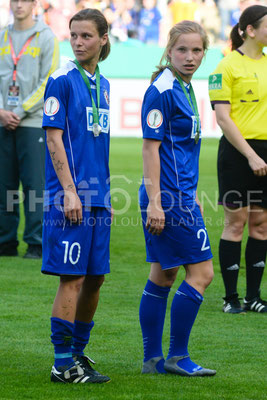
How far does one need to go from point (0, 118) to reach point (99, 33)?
11.2 ft

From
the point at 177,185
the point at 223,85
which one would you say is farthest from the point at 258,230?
the point at 177,185

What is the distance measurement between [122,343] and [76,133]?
142 centimetres

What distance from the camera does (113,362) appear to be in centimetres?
426

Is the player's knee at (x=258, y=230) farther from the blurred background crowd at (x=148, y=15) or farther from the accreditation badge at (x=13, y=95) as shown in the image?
the blurred background crowd at (x=148, y=15)

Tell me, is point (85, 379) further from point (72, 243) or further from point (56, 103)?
point (56, 103)

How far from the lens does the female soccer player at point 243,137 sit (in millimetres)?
5480

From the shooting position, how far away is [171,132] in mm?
3971

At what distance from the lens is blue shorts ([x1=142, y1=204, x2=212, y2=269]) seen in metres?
3.93

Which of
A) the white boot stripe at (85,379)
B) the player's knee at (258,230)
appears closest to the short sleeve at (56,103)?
the white boot stripe at (85,379)

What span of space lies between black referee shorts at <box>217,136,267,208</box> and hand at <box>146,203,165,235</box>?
1741mm

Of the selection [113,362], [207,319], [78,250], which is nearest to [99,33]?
[78,250]

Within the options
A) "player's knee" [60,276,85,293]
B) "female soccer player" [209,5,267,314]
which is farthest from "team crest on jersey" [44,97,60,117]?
"female soccer player" [209,5,267,314]

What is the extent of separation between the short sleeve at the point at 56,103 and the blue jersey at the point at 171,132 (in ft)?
1.39

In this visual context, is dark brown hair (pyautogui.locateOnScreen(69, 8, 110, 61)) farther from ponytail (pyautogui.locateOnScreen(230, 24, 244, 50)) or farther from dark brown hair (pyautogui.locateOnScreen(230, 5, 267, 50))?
ponytail (pyautogui.locateOnScreen(230, 24, 244, 50))
